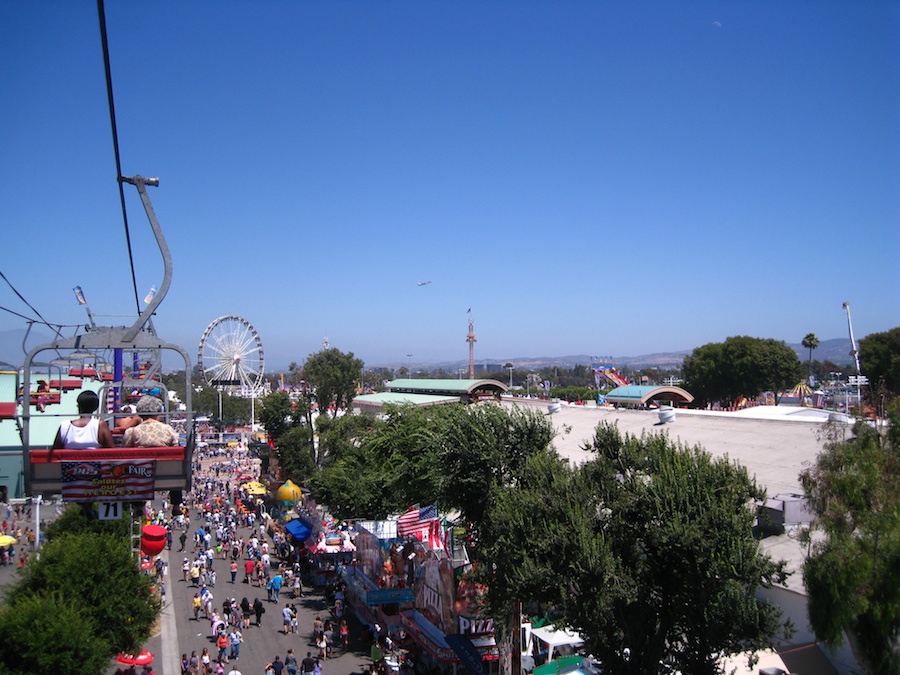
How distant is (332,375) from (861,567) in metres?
51.5

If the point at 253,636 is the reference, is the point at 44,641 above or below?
above

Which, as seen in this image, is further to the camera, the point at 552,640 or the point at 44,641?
the point at 552,640

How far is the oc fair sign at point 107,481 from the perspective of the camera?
998 centimetres

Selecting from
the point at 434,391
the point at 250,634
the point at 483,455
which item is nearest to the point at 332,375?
the point at 434,391

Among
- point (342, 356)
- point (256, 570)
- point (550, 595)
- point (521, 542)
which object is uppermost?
point (342, 356)

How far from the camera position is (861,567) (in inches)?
404

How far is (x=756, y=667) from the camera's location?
50.6 ft

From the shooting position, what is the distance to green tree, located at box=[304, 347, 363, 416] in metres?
59.4

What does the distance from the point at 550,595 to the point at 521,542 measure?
110 centimetres

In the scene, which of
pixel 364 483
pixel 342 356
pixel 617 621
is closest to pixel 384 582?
pixel 364 483

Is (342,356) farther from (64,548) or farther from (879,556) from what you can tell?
(879,556)

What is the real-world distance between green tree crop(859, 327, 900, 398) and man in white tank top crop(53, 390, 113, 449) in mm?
74624

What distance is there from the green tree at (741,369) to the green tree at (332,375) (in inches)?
1714

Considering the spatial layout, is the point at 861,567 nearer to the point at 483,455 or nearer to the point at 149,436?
the point at 483,455
